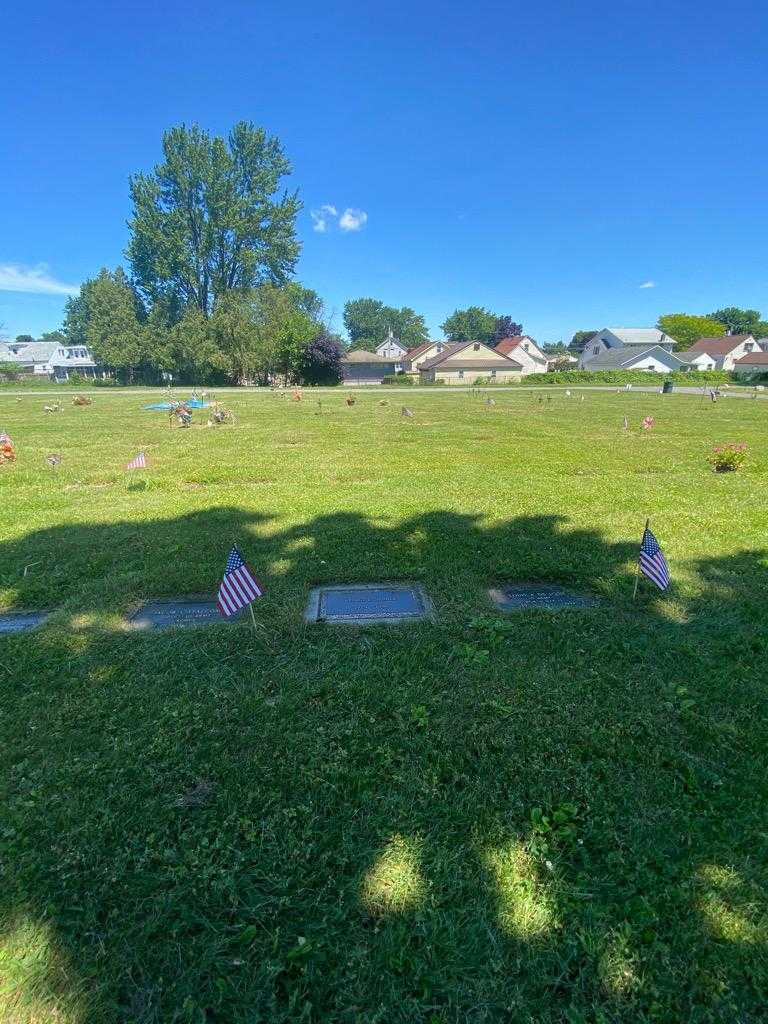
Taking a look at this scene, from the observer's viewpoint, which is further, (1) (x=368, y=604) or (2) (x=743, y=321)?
(2) (x=743, y=321)

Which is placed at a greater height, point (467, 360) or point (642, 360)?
point (467, 360)

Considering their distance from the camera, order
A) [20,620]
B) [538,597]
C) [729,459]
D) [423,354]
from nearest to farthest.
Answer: [20,620]
[538,597]
[729,459]
[423,354]

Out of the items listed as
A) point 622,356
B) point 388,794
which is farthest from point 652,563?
point 622,356

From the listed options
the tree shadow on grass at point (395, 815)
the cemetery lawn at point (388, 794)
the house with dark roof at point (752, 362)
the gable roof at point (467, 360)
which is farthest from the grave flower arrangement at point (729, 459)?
the house with dark roof at point (752, 362)

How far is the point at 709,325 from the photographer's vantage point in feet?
279

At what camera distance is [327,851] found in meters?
2.00

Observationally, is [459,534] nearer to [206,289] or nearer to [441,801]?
[441,801]

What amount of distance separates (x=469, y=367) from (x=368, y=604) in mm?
56578

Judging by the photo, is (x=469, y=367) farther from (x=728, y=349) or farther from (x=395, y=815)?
(x=395, y=815)

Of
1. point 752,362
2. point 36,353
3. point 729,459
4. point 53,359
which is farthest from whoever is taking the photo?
point 36,353

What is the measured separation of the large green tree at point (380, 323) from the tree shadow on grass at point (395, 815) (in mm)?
115472

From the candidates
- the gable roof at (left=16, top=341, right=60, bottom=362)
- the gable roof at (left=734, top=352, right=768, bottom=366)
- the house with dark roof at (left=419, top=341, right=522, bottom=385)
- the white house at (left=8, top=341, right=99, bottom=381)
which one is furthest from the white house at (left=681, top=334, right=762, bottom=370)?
the gable roof at (left=16, top=341, right=60, bottom=362)

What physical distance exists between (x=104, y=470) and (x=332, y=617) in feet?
21.6

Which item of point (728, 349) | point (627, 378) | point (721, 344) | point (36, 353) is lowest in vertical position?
point (627, 378)
